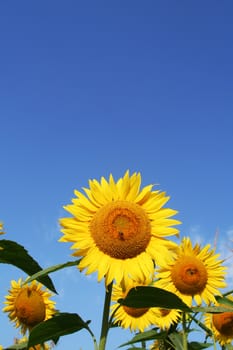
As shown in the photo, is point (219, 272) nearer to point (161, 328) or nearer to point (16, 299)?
point (161, 328)

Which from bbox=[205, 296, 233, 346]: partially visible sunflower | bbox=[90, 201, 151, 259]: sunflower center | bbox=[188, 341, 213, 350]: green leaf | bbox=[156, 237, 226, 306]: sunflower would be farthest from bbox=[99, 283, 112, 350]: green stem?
bbox=[205, 296, 233, 346]: partially visible sunflower

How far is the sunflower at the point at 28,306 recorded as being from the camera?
19.6 feet

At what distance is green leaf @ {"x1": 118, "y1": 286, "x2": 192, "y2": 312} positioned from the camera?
9.44 feet

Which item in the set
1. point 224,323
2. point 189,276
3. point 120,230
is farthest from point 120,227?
point 224,323

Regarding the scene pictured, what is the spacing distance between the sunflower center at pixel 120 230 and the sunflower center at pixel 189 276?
2672mm

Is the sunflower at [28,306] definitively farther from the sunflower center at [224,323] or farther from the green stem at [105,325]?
the green stem at [105,325]

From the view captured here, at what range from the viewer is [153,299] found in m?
2.99

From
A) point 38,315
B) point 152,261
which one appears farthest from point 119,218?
point 38,315

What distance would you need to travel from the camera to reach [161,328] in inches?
274

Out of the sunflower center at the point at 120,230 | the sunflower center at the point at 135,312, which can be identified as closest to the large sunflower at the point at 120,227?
the sunflower center at the point at 120,230

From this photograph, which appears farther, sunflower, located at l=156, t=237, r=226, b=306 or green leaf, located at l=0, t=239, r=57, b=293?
sunflower, located at l=156, t=237, r=226, b=306

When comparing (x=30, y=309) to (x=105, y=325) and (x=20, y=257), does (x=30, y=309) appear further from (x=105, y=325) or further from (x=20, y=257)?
(x=105, y=325)

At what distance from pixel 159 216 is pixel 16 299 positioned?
3074mm

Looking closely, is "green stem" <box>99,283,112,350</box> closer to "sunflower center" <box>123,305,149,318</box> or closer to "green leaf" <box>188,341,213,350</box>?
"green leaf" <box>188,341,213,350</box>
